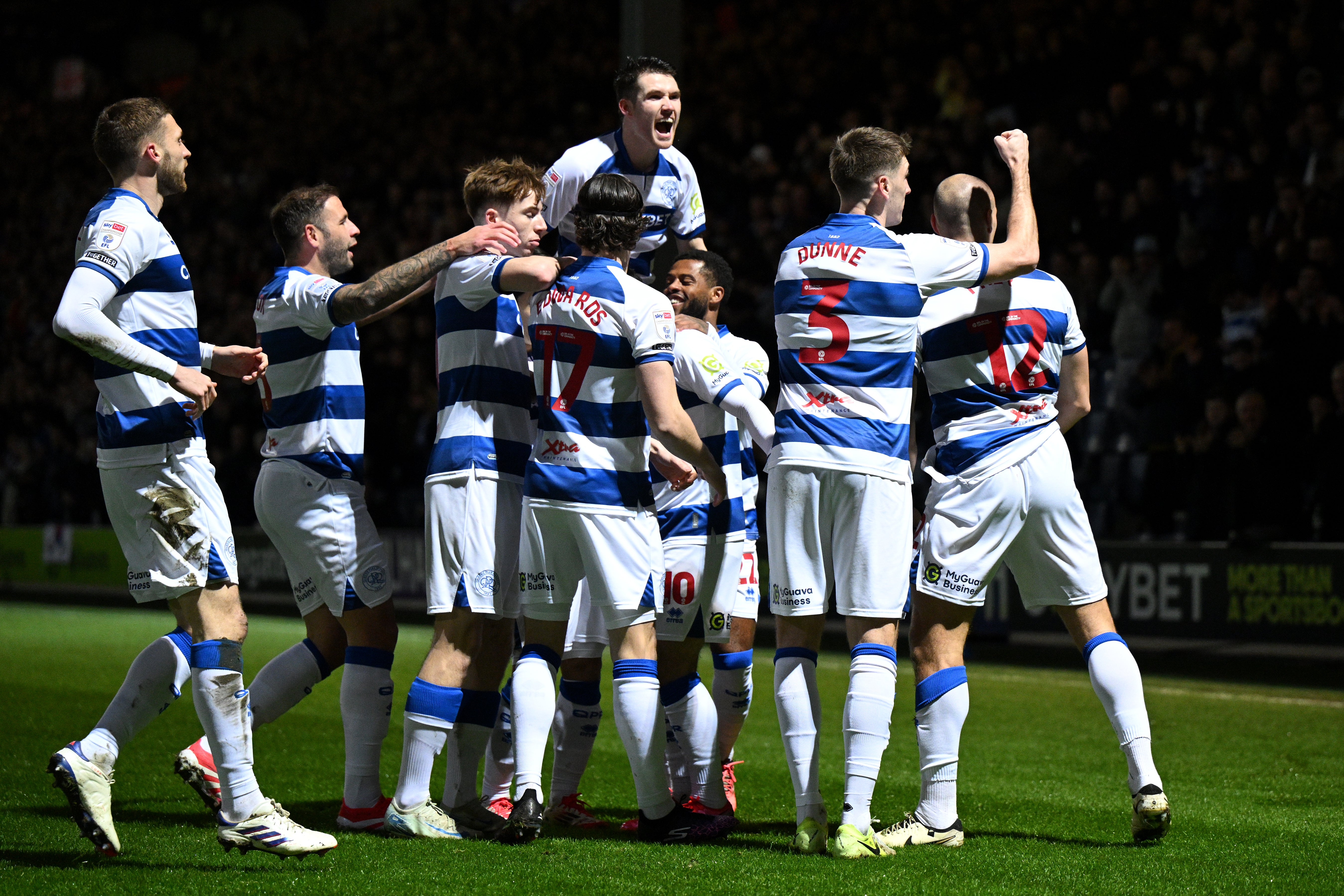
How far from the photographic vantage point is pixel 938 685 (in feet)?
15.7

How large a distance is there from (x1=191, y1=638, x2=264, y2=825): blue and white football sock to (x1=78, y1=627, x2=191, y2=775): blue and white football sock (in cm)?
45

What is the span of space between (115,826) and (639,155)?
131 inches

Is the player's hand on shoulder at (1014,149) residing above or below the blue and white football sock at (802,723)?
above

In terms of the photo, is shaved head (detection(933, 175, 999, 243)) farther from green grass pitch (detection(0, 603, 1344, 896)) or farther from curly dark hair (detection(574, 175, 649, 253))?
green grass pitch (detection(0, 603, 1344, 896))

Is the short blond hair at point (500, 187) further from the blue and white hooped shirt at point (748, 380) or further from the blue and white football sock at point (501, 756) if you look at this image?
the blue and white football sock at point (501, 756)

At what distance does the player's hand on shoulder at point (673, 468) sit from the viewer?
4.91 m

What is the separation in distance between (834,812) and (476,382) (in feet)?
7.21

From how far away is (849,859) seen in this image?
4414 millimetres

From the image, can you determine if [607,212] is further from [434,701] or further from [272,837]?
[272,837]

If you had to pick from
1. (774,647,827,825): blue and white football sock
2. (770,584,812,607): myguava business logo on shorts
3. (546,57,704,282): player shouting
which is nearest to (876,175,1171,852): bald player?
(774,647,827,825): blue and white football sock

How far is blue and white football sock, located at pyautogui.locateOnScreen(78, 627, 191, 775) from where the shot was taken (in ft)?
16.3

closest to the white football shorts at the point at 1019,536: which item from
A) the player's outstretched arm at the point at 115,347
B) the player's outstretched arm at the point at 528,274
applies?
the player's outstretched arm at the point at 528,274

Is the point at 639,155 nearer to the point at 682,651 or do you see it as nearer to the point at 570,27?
the point at 682,651

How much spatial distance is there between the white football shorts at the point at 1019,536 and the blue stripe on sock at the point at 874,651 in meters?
0.34
